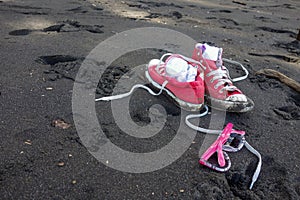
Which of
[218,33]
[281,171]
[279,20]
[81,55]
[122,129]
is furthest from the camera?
[279,20]

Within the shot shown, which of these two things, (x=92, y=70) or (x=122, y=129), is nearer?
(x=122, y=129)

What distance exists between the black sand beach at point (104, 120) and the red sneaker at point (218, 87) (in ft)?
0.28

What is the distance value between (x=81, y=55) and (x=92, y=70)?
31 cm

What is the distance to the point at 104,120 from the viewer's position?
5.20ft

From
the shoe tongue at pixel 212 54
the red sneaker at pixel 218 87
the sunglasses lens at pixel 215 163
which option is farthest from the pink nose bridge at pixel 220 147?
the shoe tongue at pixel 212 54

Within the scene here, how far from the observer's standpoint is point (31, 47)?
2.39m

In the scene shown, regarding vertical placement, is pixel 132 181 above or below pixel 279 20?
below

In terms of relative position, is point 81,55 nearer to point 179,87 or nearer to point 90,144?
point 179,87

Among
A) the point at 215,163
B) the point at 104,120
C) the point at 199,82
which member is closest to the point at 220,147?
the point at 215,163

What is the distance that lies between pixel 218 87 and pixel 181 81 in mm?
241

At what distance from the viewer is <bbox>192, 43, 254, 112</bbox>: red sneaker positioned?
1753 millimetres

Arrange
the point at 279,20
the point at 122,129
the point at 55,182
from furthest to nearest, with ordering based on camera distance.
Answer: the point at 279,20 → the point at 122,129 → the point at 55,182

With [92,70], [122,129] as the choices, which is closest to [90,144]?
[122,129]

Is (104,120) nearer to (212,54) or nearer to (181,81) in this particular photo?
(181,81)
